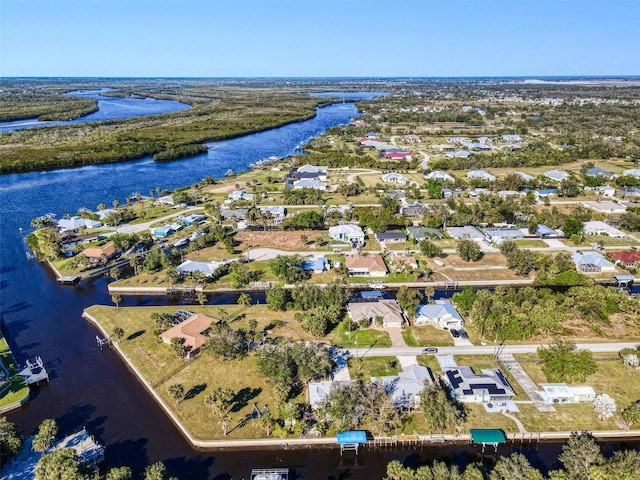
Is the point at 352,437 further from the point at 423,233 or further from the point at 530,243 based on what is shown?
the point at 530,243

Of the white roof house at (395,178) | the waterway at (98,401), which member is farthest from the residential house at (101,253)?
the white roof house at (395,178)

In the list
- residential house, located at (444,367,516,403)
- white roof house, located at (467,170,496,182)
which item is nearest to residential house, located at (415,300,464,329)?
residential house, located at (444,367,516,403)

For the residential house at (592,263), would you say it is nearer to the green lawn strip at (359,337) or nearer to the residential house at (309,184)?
the green lawn strip at (359,337)

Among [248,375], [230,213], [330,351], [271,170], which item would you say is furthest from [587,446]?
[271,170]

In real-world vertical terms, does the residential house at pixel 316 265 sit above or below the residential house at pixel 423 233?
below

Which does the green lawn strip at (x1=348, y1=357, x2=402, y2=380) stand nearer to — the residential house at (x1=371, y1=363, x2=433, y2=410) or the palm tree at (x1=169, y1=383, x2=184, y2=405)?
the residential house at (x1=371, y1=363, x2=433, y2=410)

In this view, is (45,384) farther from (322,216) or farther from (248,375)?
(322,216)
